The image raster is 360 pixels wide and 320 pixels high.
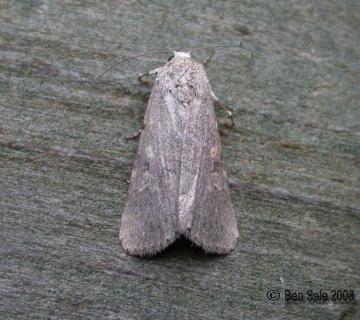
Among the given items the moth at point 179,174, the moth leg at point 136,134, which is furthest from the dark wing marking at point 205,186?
the moth leg at point 136,134

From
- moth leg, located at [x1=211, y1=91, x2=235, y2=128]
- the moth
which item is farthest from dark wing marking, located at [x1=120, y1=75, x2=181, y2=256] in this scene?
moth leg, located at [x1=211, y1=91, x2=235, y2=128]

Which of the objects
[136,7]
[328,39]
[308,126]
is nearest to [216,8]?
[136,7]

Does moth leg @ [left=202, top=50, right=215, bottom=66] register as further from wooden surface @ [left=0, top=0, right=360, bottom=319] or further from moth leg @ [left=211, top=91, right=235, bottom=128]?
moth leg @ [left=211, top=91, right=235, bottom=128]

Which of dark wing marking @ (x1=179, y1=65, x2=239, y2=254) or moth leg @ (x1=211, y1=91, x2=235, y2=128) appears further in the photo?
moth leg @ (x1=211, y1=91, x2=235, y2=128)

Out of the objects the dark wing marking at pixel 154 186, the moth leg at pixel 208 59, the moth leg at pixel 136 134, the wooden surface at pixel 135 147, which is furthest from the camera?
the moth leg at pixel 208 59

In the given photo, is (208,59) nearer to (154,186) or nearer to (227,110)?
(227,110)

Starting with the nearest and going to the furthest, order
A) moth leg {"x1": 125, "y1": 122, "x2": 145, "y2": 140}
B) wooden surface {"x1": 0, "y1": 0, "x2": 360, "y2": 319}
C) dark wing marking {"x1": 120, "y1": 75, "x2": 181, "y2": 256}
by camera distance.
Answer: wooden surface {"x1": 0, "y1": 0, "x2": 360, "y2": 319} < dark wing marking {"x1": 120, "y1": 75, "x2": 181, "y2": 256} < moth leg {"x1": 125, "y1": 122, "x2": 145, "y2": 140}

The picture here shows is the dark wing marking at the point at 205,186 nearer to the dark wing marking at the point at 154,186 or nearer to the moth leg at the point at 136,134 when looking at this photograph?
the dark wing marking at the point at 154,186

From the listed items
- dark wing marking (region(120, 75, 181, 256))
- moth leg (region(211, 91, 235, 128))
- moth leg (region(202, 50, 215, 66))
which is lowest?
dark wing marking (region(120, 75, 181, 256))
